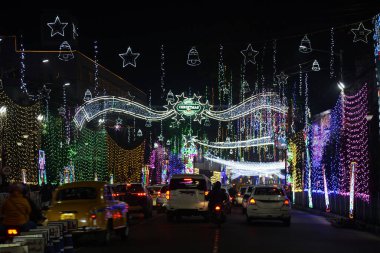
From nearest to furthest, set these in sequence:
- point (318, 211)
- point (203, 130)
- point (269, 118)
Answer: point (318, 211) → point (269, 118) → point (203, 130)

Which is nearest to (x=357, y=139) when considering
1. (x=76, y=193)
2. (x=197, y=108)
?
(x=197, y=108)

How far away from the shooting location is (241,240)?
20844mm

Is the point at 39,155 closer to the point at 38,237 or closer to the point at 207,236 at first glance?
the point at 207,236

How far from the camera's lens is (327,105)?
47.5 meters

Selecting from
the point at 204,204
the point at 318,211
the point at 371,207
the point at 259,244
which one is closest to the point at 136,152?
the point at 318,211

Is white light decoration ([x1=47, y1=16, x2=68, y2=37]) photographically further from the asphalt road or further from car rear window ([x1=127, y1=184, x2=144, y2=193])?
car rear window ([x1=127, y1=184, x2=144, y2=193])

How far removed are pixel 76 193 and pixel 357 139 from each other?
51.4 feet

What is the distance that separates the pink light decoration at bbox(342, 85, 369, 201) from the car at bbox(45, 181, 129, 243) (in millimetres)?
12065

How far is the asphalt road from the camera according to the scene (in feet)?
59.7

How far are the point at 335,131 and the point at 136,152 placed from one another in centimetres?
3937

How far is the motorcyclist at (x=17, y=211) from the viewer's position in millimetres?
14305

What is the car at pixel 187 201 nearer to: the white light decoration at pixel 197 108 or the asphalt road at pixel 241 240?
the asphalt road at pixel 241 240

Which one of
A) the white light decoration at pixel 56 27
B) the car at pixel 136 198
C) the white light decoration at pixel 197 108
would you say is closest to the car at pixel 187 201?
the car at pixel 136 198

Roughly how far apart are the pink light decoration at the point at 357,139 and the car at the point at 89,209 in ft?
39.6
